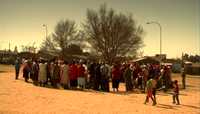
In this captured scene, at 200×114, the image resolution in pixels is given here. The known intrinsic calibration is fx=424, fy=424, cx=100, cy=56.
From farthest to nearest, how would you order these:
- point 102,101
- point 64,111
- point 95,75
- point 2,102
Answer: point 95,75 → point 102,101 → point 2,102 → point 64,111

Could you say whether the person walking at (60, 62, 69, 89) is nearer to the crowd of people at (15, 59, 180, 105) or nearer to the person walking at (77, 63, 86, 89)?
the crowd of people at (15, 59, 180, 105)

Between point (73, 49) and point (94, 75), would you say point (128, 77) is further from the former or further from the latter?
point (73, 49)

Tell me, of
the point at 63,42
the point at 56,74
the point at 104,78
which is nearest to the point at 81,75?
the point at 104,78

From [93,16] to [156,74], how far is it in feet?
101

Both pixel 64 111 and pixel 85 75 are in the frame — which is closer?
pixel 64 111

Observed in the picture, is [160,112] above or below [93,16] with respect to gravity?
below

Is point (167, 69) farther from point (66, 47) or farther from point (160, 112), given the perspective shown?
point (66, 47)

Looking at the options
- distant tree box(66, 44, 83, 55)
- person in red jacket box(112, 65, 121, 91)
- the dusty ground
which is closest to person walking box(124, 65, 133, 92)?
person in red jacket box(112, 65, 121, 91)

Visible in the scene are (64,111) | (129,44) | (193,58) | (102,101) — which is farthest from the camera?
(193,58)

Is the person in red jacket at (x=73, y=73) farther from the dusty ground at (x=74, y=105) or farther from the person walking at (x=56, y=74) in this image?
the dusty ground at (x=74, y=105)

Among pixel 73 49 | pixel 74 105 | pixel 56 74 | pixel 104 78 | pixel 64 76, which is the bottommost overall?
pixel 74 105

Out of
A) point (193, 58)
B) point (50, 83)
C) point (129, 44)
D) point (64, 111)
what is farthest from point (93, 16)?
point (193, 58)

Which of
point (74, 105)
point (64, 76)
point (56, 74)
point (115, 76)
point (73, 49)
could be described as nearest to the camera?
point (74, 105)

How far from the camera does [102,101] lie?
21.0 m
